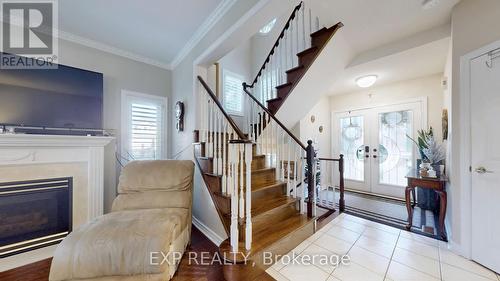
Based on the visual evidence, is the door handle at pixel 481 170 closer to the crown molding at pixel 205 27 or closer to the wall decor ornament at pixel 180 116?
the crown molding at pixel 205 27

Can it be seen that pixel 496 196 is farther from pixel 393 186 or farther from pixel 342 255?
pixel 393 186

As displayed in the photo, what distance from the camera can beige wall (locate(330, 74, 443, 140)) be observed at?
136 inches

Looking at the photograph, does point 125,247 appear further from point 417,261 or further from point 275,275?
point 417,261

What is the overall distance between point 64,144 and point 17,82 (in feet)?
2.81

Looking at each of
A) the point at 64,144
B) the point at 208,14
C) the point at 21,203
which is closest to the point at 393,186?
the point at 208,14

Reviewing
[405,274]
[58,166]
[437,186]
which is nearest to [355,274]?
[405,274]

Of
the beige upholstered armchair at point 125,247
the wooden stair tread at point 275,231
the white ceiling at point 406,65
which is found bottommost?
the wooden stair tread at point 275,231

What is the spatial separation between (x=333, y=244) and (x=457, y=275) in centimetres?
103

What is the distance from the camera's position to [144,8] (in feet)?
6.87

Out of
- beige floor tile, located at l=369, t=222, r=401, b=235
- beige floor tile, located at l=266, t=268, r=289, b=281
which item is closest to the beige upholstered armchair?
beige floor tile, located at l=266, t=268, r=289, b=281

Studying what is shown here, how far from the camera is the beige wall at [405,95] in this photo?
3.46 m

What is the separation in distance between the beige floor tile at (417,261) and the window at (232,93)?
137 inches

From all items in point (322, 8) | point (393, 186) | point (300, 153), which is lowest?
point (393, 186)

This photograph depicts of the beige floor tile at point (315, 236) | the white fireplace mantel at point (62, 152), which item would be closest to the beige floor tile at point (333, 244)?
the beige floor tile at point (315, 236)
